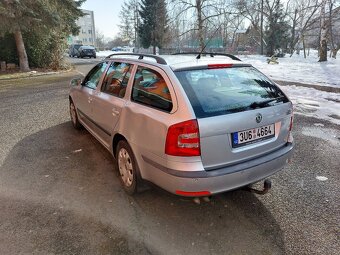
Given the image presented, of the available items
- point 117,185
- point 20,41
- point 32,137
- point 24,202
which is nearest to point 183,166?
point 117,185

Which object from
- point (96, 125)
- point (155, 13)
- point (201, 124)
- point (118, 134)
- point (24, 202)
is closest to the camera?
point (201, 124)

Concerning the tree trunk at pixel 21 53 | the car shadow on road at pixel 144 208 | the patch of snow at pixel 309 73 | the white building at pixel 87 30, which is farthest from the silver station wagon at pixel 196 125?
the white building at pixel 87 30

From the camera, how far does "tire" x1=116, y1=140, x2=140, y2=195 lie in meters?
3.10

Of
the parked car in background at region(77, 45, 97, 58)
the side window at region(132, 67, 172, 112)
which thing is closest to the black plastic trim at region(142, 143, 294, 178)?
the side window at region(132, 67, 172, 112)

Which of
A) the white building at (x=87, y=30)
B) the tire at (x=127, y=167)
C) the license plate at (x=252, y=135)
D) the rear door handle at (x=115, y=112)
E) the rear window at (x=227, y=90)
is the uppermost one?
the white building at (x=87, y=30)

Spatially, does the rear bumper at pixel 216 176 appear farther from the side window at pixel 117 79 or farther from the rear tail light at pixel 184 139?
the side window at pixel 117 79

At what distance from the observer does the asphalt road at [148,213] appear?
250 cm

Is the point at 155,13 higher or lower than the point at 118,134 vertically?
higher

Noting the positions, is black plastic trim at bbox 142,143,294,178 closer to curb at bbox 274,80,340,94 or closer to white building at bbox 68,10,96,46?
curb at bbox 274,80,340,94

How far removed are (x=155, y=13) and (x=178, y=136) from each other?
40.8m

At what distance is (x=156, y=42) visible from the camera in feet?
138

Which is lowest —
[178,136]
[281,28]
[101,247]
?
[101,247]

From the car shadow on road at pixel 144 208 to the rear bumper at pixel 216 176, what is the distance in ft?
0.94

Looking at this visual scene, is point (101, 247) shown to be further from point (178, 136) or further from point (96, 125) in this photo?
point (96, 125)
